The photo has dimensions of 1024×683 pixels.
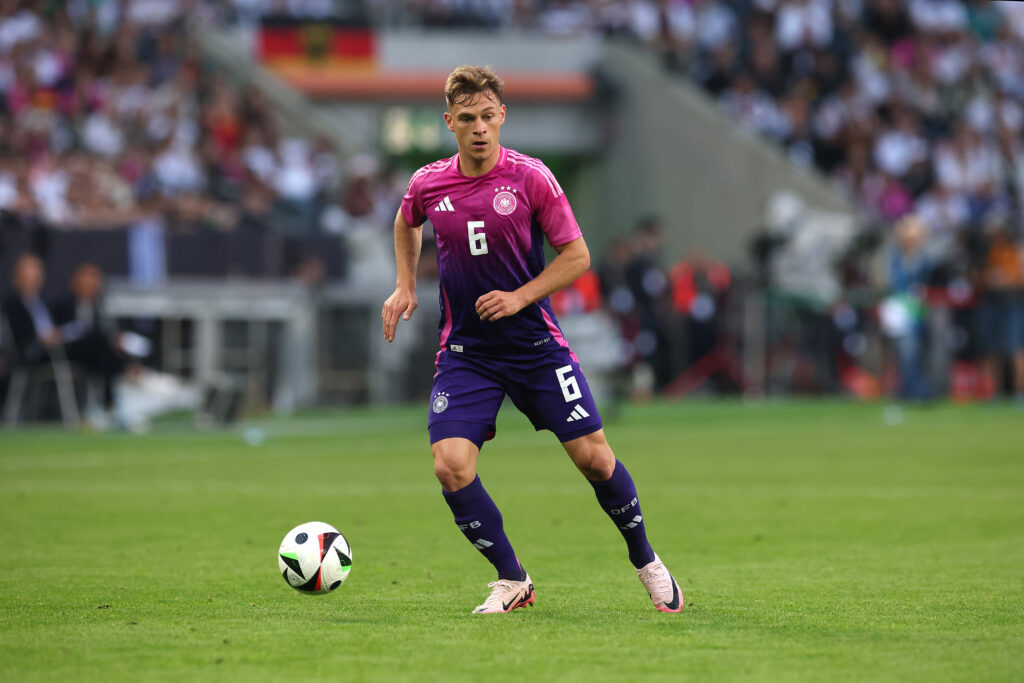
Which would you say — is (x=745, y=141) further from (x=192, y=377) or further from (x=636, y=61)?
(x=192, y=377)

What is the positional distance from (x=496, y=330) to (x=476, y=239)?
1.31 ft

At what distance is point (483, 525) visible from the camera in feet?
21.8

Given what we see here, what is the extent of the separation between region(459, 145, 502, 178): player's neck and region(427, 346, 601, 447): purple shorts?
2.56 ft

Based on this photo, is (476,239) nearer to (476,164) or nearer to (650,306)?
(476,164)

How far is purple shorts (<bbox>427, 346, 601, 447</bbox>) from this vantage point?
21.6ft

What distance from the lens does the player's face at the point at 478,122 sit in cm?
646

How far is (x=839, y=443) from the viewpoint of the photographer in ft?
53.2

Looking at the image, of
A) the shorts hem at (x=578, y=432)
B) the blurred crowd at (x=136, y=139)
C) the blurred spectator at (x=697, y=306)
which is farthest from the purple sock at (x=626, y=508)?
the blurred spectator at (x=697, y=306)

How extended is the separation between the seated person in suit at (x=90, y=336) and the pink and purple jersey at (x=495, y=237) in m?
12.6

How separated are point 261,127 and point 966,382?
11.9 meters

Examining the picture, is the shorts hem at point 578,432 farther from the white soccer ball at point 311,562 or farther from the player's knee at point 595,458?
the white soccer ball at point 311,562

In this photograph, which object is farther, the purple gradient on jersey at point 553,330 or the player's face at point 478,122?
the purple gradient on jersey at point 553,330

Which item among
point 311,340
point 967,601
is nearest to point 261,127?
point 311,340

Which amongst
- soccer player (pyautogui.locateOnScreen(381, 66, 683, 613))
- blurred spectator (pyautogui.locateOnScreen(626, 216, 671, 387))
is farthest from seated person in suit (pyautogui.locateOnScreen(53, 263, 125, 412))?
soccer player (pyautogui.locateOnScreen(381, 66, 683, 613))
